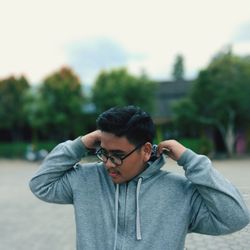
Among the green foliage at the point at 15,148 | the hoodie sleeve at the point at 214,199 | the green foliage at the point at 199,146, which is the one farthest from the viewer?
the green foliage at the point at 15,148

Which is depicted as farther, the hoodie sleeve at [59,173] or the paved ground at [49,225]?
the paved ground at [49,225]

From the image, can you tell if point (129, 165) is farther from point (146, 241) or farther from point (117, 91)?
point (117, 91)

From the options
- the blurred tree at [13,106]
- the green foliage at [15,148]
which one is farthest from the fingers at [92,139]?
the blurred tree at [13,106]

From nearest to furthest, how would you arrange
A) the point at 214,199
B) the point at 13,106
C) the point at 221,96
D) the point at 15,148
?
the point at 214,199 < the point at 221,96 < the point at 13,106 < the point at 15,148

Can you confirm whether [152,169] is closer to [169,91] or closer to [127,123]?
[127,123]

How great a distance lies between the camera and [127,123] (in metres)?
1.14

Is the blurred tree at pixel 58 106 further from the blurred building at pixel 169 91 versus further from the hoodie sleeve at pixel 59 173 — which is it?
the hoodie sleeve at pixel 59 173

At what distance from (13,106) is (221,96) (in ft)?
32.8

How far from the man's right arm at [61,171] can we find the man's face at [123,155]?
135mm

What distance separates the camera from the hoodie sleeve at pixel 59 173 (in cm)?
129

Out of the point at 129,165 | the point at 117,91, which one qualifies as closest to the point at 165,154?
the point at 129,165

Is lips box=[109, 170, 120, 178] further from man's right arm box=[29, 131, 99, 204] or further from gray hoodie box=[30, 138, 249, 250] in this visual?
man's right arm box=[29, 131, 99, 204]

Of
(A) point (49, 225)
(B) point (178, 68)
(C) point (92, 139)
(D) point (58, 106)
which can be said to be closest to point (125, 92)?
(D) point (58, 106)

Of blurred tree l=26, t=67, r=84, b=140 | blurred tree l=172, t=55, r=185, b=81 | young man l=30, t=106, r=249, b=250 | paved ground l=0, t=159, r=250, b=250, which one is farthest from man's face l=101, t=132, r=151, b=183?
blurred tree l=172, t=55, r=185, b=81
